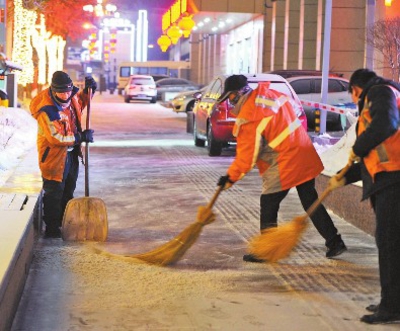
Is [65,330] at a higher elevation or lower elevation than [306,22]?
lower

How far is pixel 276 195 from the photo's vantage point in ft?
26.4

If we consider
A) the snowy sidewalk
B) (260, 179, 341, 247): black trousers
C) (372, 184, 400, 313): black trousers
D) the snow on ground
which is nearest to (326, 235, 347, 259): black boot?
(260, 179, 341, 247): black trousers

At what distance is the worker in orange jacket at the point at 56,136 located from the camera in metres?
8.97

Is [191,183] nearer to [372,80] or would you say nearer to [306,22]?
[372,80]

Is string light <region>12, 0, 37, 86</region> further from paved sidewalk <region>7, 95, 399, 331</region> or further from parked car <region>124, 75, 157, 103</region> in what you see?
parked car <region>124, 75, 157, 103</region>

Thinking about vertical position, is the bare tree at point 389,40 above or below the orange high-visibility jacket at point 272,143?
above

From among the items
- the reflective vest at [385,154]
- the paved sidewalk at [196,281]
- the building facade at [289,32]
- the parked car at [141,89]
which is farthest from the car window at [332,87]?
the parked car at [141,89]

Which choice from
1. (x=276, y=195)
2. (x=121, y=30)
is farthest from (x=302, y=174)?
(x=121, y=30)

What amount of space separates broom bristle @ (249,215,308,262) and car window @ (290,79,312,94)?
16866 millimetres

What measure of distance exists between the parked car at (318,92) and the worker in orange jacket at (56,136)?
584 inches

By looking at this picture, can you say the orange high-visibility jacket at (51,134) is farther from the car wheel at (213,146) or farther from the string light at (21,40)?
the string light at (21,40)

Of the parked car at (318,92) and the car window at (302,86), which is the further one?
the car window at (302,86)

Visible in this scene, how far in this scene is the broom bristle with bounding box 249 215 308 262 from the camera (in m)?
7.32

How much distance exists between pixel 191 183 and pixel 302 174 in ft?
18.6
